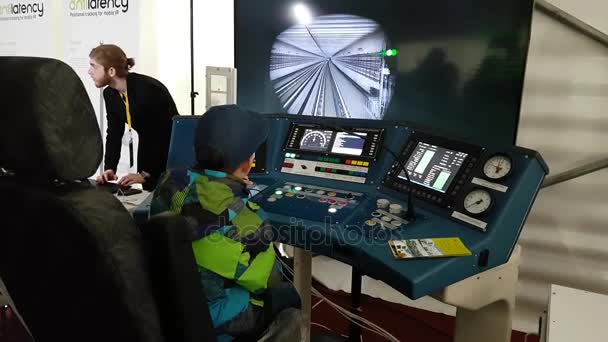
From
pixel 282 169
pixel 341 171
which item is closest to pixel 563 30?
pixel 341 171

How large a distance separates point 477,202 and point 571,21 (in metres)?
1.15

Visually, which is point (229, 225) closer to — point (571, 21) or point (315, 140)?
point (315, 140)

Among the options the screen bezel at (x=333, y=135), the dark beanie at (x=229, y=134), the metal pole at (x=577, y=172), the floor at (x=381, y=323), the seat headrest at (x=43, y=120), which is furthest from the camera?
the floor at (x=381, y=323)

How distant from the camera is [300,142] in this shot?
7.43 ft

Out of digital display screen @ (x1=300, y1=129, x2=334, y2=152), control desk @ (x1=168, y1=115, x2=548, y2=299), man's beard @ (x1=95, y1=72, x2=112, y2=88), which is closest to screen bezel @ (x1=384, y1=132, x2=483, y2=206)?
control desk @ (x1=168, y1=115, x2=548, y2=299)

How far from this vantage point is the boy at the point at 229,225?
1.26 meters

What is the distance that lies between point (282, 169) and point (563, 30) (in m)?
1.46

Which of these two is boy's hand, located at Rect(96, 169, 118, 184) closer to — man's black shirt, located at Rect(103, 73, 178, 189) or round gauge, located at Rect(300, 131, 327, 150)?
man's black shirt, located at Rect(103, 73, 178, 189)

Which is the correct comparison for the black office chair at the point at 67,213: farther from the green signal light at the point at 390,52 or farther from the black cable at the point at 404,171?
the green signal light at the point at 390,52

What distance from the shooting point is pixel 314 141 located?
2.23 metres

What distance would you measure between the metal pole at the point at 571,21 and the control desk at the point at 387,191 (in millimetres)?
912

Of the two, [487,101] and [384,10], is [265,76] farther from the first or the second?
[487,101]

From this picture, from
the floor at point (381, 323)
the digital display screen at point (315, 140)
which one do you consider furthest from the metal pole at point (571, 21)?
the floor at point (381, 323)

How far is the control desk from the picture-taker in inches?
60.2
